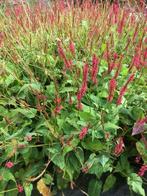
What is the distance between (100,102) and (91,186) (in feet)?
1.41

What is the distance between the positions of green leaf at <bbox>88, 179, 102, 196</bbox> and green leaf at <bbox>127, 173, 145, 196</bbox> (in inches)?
6.1

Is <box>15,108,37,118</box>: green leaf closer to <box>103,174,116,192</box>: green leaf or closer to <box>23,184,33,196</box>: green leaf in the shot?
<box>23,184,33,196</box>: green leaf

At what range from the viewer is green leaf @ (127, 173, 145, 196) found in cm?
208

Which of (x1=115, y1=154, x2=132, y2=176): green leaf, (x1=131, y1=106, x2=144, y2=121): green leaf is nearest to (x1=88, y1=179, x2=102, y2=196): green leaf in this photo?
(x1=115, y1=154, x2=132, y2=176): green leaf

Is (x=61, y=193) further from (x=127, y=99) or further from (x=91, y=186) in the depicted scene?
(x=127, y=99)

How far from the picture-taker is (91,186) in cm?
222

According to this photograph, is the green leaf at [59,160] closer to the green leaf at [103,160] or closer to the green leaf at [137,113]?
the green leaf at [103,160]

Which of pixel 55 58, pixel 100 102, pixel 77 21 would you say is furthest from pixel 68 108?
pixel 77 21

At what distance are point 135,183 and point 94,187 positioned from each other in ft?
0.71

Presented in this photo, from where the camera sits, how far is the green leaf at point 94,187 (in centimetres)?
221

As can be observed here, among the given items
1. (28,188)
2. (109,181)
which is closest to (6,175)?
(28,188)

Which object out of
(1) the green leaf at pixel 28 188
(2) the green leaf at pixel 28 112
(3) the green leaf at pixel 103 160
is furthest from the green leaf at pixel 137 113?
(1) the green leaf at pixel 28 188

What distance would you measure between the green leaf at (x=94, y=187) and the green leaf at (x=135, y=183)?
156 mm

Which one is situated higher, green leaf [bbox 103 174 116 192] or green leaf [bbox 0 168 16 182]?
green leaf [bbox 0 168 16 182]
